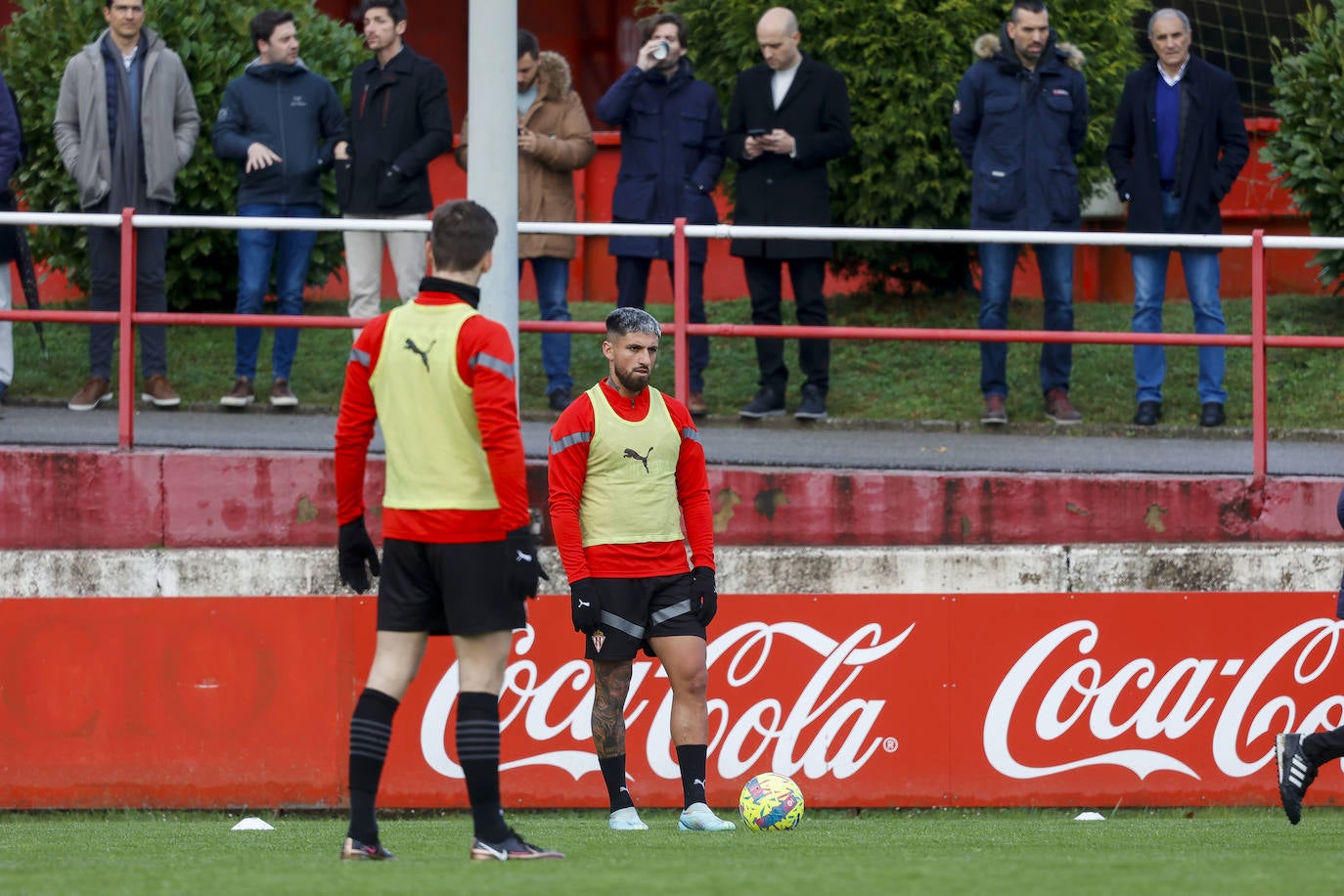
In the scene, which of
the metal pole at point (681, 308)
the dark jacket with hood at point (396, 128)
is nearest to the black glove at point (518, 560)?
the metal pole at point (681, 308)

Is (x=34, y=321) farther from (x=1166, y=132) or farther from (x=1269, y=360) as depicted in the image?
(x=1269, y=360)

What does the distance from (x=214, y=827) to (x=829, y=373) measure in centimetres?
429

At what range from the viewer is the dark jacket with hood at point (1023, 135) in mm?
11094

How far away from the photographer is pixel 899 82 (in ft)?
47.3

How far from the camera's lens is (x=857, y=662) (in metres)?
9.48

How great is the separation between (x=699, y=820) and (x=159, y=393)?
4.41 meters

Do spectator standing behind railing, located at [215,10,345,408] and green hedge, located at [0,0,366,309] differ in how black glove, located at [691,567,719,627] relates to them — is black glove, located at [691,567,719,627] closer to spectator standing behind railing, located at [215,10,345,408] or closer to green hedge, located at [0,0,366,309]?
spectator standing behind railing, located at [215,10,345,408]

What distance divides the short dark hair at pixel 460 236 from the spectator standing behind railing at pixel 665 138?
505cm

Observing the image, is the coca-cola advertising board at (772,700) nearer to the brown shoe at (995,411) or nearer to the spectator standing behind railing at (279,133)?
the brown shoe at (995,411)

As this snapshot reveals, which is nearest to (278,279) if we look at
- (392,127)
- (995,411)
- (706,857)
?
(392,127)

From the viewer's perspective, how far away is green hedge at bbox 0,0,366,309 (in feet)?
45.1

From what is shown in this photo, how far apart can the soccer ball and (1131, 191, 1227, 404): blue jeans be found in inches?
154

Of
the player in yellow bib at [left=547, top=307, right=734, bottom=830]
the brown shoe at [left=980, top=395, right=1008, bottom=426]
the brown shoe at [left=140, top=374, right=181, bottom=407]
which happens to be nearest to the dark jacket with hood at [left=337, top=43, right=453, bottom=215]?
the brown shoe at [left=140, top=374, right=181, bottom=407]

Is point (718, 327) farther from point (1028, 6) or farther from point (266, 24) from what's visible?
point (266, 24)
